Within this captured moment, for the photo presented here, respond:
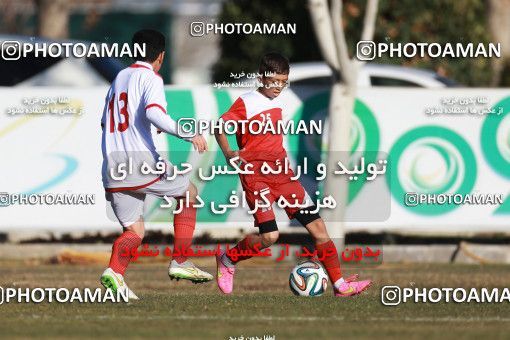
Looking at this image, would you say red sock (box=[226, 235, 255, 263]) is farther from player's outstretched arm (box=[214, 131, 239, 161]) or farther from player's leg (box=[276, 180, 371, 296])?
player's outstretched arm (box=[214, 131, 239, 161])

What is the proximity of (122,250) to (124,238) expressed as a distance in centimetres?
11

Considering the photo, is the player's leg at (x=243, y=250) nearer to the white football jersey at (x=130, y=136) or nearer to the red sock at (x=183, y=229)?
the red sock at (x=183, y=229)

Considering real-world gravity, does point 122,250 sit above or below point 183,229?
below

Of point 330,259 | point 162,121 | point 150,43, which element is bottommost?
point 330,259

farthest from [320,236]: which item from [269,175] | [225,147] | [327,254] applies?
[225,147]

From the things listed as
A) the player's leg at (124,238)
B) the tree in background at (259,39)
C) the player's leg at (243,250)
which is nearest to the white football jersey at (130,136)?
the player's leg at (124,238)

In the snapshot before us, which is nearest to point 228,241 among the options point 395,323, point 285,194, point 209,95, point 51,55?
point 209,95

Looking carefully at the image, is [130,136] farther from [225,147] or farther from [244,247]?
[244,247]

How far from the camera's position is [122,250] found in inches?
491

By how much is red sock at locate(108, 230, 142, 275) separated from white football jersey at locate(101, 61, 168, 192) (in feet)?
1.28

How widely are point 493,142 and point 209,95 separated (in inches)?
133

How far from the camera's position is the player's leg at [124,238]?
12.3m

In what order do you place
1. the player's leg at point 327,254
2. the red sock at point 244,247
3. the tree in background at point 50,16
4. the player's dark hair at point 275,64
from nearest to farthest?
the player's dark hair at point 275,64 → the player's leg at point 327,254 → the red sock at point 244,247 → the tree in background at point 50,16

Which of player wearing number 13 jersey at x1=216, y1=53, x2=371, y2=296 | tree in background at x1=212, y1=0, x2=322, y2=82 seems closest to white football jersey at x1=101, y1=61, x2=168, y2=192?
player wearing number 13 jersey at x1=216, y1=53, x2=371, y2=296
